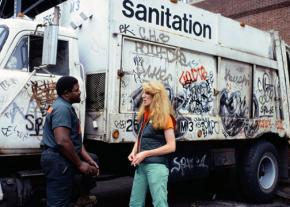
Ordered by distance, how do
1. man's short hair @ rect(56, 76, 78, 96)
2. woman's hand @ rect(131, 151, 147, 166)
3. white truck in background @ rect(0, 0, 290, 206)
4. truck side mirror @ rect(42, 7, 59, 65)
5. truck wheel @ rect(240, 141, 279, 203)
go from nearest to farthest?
woman's hand @ rect(131, 151, 147, 166)
man's short hair @ rect(56, 76, 78, 96)
truck side mirror @ rect(42, 7, 59, 65)
white truck in background @ rect(0, 0, 290, 206)
truck wheel @ rect(240, 141, 279, 203)

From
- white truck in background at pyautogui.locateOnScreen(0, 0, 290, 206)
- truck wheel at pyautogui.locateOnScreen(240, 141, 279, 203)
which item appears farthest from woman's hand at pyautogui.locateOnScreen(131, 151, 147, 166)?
truck wheel at pyautogui.locateOnScreen(240, 141, 279, 203)

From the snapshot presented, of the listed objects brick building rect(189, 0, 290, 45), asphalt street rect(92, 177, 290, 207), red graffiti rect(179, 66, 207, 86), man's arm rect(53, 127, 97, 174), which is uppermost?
brick building rect(189, 0, 290, 45)

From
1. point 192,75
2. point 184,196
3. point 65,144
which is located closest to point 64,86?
point 65,144

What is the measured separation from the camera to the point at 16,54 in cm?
442

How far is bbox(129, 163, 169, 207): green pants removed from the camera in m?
3.68

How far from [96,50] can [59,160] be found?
1849mm

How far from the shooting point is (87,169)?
3842mm

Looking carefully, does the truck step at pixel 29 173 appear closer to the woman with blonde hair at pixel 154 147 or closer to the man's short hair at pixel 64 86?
the man's short hair at pixel 64 86

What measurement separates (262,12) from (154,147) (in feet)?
31.7

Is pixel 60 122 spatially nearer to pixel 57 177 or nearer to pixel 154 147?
pixel 57 177

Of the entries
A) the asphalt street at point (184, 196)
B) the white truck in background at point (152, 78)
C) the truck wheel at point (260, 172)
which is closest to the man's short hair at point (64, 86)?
the white truck in background at point (152, 78)

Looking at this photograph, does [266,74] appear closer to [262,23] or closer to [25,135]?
[25,135]

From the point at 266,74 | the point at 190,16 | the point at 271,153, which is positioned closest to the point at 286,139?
the point at 271,153

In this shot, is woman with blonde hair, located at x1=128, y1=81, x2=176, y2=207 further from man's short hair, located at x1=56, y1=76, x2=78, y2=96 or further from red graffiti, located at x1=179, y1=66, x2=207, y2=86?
red graffiti, located at x1=179, y1=66, x2=207, y2=86
